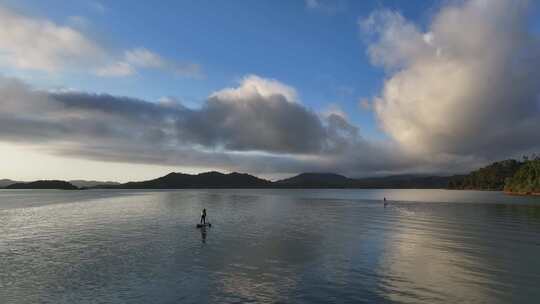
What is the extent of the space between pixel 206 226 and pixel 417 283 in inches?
1938

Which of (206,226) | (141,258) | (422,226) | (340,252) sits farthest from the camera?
(422,226)

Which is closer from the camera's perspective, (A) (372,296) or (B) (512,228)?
(A) (372,296)

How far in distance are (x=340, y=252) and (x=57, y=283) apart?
105ft

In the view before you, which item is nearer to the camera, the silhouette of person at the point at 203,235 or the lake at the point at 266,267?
the lake at the point at 266,267

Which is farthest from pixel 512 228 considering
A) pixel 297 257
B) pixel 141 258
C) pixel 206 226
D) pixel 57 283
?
pixel 57 283

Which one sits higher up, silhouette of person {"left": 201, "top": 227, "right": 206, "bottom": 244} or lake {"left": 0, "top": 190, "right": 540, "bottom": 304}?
silhouette of person {"left": 201, "top": 227, "right": 206, "bottom": 244}

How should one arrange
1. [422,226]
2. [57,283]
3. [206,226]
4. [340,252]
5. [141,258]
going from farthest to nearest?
1. [422,226]
2. [206,226]
3. [340,252]
4. [141,258]
5. [57,283]

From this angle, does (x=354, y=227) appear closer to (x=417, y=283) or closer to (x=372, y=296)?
(x=417, y=283)

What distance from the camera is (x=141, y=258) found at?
4359cm

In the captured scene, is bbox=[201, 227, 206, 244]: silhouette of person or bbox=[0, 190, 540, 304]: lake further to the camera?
bbox=[201, 227, 206, 244]: silhouette of person

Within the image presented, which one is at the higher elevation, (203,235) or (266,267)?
(203,235)

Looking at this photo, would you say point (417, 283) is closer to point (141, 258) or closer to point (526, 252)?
point (526, 252)

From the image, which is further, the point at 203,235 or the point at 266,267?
the point at 203,235

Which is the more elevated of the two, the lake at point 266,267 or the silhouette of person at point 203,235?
the silhouette of person at point 203,235
